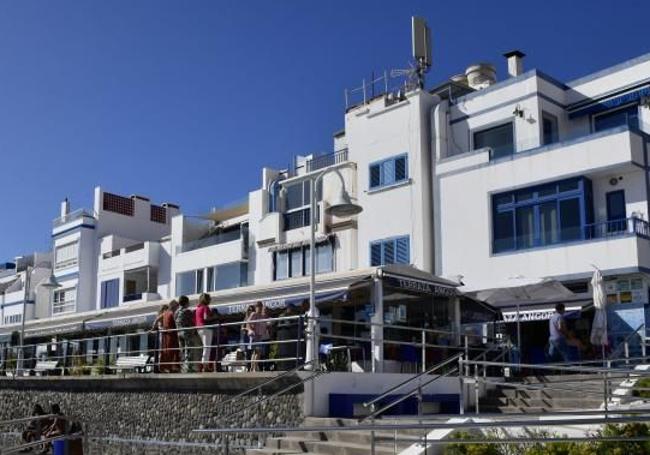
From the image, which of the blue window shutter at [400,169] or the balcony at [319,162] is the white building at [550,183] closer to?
the blue window shutter at [400,169]

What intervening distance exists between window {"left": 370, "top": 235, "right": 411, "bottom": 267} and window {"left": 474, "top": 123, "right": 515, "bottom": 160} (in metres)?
4.56

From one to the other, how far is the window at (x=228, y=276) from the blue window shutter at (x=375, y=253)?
9.06 meters

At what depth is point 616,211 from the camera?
25.8 metres

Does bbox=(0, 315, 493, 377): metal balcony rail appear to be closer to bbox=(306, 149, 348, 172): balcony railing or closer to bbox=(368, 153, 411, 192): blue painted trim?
bbox=(368, 153, 411, 192): blue painted trim

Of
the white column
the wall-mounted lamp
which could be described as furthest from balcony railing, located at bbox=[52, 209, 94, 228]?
the white column

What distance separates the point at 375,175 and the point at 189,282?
1452 cm

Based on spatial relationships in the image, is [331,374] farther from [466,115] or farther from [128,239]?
[128,239]

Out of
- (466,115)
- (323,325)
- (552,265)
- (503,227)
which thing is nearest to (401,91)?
(466,115)

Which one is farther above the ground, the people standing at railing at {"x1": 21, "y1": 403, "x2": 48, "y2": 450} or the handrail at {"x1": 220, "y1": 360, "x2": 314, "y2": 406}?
the handrail at {"x1": 220, "y1": 360, "x2": 314, "y2": 406}

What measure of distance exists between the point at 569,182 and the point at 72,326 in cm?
1691

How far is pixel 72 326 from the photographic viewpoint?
26.4 m

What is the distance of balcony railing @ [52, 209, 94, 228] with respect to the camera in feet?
169

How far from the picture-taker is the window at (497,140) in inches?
1129

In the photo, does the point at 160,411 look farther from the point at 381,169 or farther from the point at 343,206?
the point at 381,169
